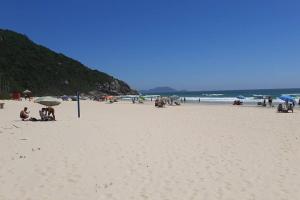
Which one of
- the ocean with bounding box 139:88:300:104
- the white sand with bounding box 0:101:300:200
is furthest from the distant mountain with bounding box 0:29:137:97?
the white sand with bounding box 0:101:300:200

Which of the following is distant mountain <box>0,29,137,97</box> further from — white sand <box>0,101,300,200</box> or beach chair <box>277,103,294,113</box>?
white sand <box>0,101,300,200</box>

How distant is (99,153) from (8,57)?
102493mm

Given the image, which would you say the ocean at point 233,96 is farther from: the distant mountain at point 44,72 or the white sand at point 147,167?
the white sand at point 147,167

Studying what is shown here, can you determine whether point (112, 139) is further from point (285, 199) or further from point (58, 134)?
point (285, 199)

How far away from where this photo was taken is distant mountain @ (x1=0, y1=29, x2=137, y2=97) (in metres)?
98.2

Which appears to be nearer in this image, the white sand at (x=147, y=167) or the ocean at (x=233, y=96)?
the white sand at (x=147, y=167)

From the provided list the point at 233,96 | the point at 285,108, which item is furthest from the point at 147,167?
the point at 233,96

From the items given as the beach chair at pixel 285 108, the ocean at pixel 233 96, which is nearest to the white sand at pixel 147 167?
the beach chair at pixel 285 108

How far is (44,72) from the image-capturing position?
10994 cm

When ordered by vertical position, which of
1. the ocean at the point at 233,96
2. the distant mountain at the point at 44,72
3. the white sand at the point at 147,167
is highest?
the distant mountain at the point at 44,72

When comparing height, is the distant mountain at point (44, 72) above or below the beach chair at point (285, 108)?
above

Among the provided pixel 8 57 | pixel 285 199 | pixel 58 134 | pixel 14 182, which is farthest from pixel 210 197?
pixel 8 57

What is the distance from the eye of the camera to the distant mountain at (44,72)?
322 ft

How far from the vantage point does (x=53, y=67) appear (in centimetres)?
11638
